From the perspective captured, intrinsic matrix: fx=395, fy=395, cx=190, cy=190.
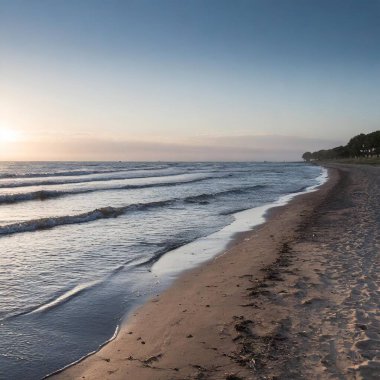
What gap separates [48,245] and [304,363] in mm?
10339

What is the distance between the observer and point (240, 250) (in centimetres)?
1202

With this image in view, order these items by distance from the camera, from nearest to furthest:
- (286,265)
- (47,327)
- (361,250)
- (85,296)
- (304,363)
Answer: (304,363), (47,327), (85,296), (286,265), (361,250)

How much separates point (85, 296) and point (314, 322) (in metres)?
4.40

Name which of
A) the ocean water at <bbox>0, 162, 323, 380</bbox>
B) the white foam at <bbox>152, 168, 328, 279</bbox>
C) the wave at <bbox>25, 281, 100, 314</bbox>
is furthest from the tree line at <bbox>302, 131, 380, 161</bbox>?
the wave at <bbox>25, 281, 100, 314</bbox>

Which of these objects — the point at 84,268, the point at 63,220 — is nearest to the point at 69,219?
the point at 63,220

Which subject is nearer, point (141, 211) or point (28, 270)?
point (28, 270)

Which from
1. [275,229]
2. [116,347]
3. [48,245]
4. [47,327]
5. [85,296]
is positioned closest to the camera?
[116,347]

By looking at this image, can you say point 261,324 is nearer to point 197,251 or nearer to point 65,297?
point 65,297

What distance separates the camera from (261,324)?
6004 millimetres

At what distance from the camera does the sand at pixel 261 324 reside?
4750 millimetres

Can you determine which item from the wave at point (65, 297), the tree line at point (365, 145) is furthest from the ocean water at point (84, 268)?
the tree line at point (365, 145)

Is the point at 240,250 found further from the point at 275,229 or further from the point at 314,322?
the point at 314,322

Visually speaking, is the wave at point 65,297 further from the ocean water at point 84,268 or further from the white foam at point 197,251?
the white foam at point 197,251

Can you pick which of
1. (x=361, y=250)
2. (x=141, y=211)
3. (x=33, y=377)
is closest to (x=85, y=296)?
(x=33, y=377)
